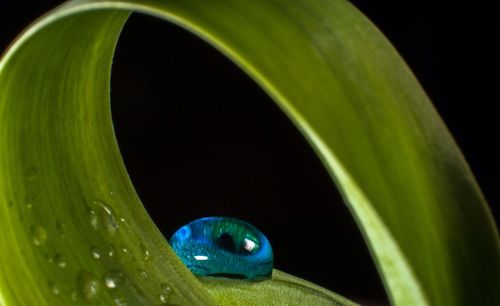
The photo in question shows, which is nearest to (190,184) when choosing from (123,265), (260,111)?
(260,111)

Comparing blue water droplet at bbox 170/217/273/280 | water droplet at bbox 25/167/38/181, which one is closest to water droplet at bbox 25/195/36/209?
water droplet at bbox 25/167/38/181

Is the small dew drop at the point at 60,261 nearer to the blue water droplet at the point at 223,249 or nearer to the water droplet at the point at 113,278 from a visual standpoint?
the water droplet at the point at 113,278

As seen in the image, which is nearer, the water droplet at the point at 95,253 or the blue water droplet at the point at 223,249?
the water droplet at the point at 95,253

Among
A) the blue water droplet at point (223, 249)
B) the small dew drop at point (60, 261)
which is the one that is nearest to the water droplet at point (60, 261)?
the small dew drop at point (60, 261)

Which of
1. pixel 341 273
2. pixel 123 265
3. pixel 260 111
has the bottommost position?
pixel 123 265

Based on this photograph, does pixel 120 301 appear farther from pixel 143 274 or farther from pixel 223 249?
pixel 223 249

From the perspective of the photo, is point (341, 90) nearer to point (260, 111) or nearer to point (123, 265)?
point (123, 265)

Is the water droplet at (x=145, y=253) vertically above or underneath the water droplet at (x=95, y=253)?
above

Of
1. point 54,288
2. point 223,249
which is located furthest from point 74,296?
point 223,249
